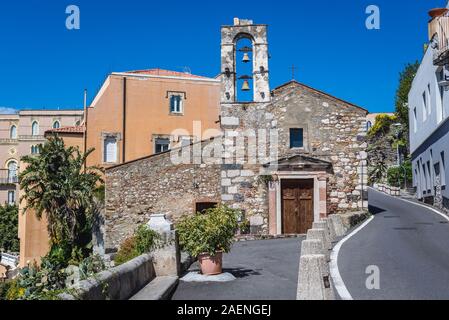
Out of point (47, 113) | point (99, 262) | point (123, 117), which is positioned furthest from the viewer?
point (47, 113)

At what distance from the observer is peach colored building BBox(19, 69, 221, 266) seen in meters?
33.2

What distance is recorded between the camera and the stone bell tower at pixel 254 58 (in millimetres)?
22547

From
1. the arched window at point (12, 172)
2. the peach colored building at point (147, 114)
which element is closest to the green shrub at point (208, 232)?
the peach colored building at point (147, 114)

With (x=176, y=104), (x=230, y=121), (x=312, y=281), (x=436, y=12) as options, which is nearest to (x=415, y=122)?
(x=436, y=12)

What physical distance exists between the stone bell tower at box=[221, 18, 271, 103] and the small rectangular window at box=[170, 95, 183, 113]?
12.4 metres

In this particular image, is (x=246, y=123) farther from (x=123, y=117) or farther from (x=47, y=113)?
(x=47, y=113)

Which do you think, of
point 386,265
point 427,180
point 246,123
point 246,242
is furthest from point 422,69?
point 386,265

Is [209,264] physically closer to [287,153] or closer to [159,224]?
[159,224]

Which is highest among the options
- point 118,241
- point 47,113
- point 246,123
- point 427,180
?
point 47,113

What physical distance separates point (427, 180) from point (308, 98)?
8947 millimetres

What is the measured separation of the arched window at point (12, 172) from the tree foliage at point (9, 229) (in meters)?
12.2

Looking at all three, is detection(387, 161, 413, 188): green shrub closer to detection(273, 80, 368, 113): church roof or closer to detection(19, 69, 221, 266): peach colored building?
detection(19, 69, 221, 266): peach colored building

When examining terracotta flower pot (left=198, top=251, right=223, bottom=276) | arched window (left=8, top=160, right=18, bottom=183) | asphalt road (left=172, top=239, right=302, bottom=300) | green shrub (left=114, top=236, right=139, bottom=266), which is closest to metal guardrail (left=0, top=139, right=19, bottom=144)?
arched window (left=8, top=160, right=18, bottom=183)
